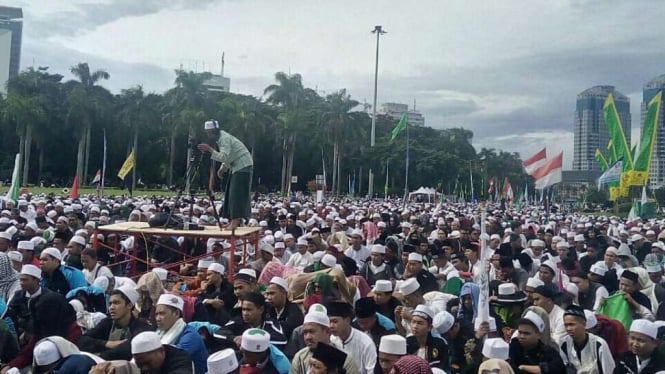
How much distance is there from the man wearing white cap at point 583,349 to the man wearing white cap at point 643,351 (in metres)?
0.15

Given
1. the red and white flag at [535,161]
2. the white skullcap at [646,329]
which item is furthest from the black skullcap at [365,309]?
the red and white flag at [535,161]

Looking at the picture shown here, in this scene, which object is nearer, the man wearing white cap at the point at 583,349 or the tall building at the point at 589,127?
the man wearing white cap at the point at 583,349

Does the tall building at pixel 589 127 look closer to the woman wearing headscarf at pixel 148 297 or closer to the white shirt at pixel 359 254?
the white shirt at pixel 359 254

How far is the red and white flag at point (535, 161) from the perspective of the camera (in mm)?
15438

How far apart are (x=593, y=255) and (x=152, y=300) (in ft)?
25.5

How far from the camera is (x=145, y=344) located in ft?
13.1

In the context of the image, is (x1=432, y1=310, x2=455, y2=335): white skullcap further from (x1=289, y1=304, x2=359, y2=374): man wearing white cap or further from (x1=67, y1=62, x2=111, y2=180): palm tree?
(x1=67, y1=62, x2=111, y2=180): palm tree

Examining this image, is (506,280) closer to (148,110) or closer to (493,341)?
(493,341)

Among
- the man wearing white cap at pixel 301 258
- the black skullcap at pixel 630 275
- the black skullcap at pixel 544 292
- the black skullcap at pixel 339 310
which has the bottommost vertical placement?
the man wearing white cap at pixel 301 258

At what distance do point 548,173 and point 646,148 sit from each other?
5656mm

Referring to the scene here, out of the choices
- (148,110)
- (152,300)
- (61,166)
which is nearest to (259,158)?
(148,110)

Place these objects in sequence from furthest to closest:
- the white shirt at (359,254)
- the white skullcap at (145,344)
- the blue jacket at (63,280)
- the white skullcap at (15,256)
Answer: the white shirt at (359,254) → the white skullcap at (15,256) → the blue jacket at (63,280) → the white skullcap at (145,344)

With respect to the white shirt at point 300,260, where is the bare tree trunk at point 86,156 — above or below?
above

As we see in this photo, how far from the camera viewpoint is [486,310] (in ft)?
17.9
